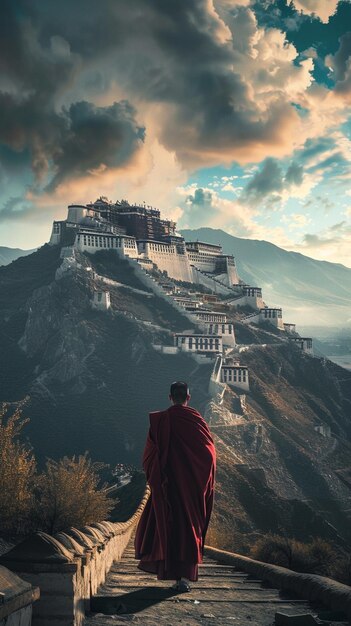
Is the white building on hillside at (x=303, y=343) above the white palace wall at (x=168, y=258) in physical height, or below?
below

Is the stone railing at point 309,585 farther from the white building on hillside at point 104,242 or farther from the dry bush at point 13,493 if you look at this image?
the white building on hillside at point 104,242

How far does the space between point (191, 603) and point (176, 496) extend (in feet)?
5.42

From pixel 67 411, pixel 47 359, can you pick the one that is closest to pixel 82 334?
pixel 47 359

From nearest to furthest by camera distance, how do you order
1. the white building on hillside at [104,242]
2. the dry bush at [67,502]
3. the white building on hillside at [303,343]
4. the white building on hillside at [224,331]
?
the dry bush at [67,502] → the white building on hillside at [224,331] → the white building on hillside at [104,242] → the white building on hillside at [303,343]

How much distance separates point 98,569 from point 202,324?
4586 inches

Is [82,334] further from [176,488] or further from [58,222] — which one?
[176,488]

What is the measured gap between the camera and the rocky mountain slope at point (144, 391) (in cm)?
9438

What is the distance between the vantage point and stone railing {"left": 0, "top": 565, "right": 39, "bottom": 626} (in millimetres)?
5863

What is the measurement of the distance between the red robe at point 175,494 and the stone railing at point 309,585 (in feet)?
4.91

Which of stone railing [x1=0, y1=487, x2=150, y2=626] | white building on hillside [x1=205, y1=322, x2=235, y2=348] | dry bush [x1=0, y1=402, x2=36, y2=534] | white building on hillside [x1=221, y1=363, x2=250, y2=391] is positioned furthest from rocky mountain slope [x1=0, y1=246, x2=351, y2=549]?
stone railing [x1=0, y1=487, x2=150, y2=626]

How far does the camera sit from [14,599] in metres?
6.02

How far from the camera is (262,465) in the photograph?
96875mm

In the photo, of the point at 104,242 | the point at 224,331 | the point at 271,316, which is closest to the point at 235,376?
the point at 224,331

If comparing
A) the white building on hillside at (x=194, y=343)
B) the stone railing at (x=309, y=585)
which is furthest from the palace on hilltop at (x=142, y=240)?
the stone railing at (x=309, y=585)
